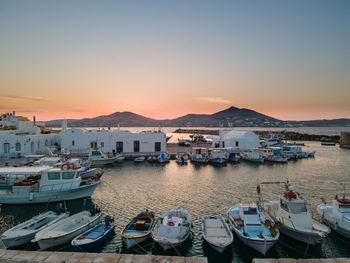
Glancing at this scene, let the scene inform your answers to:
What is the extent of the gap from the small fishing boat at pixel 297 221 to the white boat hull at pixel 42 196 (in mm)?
16685

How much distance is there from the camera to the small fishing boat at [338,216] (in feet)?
45.1

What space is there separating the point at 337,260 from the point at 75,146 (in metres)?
44.1

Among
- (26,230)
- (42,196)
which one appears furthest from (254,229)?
(42,196)

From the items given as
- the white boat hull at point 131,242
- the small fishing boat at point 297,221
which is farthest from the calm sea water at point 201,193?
the small fishing boat at point 297,221

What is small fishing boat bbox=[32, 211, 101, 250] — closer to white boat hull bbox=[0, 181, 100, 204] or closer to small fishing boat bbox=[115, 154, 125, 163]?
white boat hull bbox=[0, 181, 100, 204]

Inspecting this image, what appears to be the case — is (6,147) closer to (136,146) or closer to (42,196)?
(136,146)

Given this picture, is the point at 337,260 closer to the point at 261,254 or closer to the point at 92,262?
the point at 261,254

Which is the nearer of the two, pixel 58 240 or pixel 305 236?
pixel 58 240

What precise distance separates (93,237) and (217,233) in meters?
7.42

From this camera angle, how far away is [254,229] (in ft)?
43.3

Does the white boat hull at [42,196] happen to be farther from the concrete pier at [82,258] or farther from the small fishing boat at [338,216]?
the small fishing boat at [338,216]

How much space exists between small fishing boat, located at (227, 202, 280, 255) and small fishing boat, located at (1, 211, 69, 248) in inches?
475

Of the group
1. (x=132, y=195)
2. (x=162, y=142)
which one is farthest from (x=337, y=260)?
(x=162, y=142)

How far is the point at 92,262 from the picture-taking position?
881 cm
